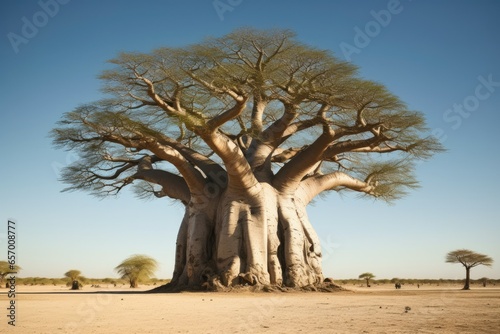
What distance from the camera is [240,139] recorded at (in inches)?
656

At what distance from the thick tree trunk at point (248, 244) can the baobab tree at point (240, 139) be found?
0.03 m

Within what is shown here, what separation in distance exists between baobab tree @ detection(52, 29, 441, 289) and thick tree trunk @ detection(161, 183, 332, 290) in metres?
0.03

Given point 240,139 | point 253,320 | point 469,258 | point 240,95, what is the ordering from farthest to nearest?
point 469,258
point 240,139
point 240,95
point 253,320

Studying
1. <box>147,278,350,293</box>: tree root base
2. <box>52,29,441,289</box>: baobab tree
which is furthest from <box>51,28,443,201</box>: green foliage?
<box>147,278,350,293</box>: tree root base

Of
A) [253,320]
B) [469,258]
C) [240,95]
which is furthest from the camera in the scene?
[469,258]

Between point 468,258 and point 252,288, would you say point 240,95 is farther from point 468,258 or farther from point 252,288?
point 468,258

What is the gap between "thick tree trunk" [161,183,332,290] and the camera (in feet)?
44.2

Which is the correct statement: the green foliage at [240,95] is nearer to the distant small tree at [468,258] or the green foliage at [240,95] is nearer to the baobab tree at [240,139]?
the baobab tree at [240,139]

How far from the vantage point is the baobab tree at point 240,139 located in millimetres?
12023

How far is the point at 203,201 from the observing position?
14852mm

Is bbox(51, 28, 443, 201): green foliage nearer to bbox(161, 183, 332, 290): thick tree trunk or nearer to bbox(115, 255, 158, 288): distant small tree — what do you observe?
bbox(161, 183, 332, 290): thick tree trunk

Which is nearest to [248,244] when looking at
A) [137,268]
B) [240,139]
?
[240,139]

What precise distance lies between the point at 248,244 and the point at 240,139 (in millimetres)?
4318

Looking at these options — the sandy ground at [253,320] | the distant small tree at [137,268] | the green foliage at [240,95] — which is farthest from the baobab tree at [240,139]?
the distant small tree at [137,268]
